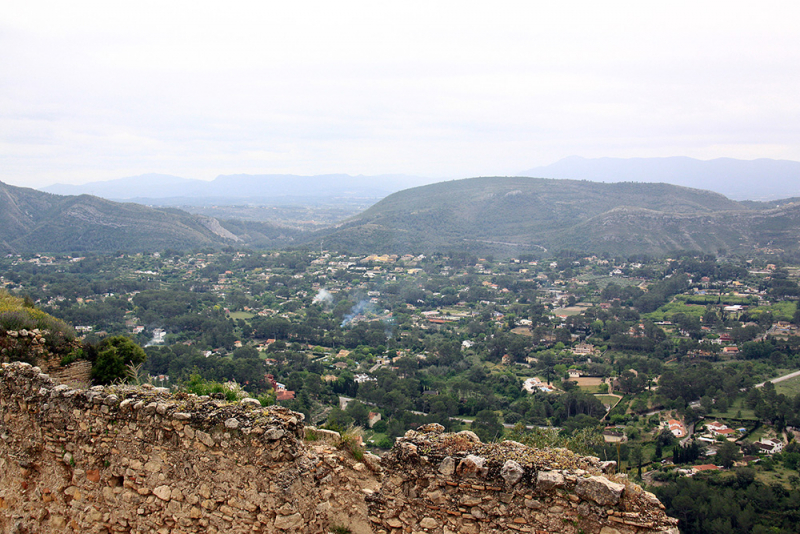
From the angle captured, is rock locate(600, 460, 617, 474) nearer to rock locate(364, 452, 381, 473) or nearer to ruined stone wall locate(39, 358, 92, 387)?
rock locate(364, 452, 381, 473)

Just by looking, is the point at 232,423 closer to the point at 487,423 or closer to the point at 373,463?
the point at 373,463

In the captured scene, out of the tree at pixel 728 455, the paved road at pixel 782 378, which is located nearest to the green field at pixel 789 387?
the paved road at pixel 782 378

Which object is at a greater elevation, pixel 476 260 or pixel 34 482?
pixel 34 482

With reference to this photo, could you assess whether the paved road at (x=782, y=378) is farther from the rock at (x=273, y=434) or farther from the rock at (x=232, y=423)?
the rock at (x=232, y=423)

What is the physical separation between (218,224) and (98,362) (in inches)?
5249

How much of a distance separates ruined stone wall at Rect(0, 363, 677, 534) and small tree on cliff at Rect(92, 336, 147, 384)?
7.56ft

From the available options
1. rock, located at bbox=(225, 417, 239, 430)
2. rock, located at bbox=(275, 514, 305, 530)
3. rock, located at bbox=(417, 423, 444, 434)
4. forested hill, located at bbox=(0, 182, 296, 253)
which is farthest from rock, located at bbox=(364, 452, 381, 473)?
forested hill, located at bbox=(0, 182, 296, 253)

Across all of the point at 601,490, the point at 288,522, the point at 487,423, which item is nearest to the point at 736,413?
the point at 487,423

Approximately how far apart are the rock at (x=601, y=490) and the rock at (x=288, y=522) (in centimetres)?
206

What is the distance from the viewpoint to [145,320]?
147 ft

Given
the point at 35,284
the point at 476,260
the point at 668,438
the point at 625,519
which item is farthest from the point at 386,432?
the point at 476,260

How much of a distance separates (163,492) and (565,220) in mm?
121851

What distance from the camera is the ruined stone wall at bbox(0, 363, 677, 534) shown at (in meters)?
3.30

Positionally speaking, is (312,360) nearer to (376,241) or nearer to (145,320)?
(145,320)
